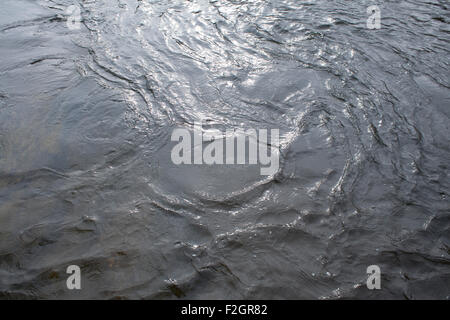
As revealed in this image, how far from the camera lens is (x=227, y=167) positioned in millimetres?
3629

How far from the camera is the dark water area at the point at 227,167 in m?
2.72

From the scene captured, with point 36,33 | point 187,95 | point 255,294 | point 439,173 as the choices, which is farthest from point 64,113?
point 439,173

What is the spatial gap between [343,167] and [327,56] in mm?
2305

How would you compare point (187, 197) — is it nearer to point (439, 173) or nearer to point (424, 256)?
point (424, 256)

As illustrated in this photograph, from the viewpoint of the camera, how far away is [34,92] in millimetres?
4574

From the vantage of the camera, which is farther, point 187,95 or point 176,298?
point 187,95

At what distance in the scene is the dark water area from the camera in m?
2.72

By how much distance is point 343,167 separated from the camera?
3584mm

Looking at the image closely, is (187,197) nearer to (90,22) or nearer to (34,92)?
(34,92)

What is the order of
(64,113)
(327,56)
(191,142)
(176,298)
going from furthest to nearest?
(327,56), (64,113), (191,142), (176,298)

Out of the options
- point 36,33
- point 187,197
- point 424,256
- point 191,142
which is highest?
point 36,33

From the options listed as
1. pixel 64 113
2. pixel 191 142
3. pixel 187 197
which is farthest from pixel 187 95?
pixel 187 197

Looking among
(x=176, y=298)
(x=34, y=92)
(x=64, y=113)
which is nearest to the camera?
(x=176, y=298)

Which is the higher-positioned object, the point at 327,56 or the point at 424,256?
the point at 327,56
